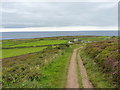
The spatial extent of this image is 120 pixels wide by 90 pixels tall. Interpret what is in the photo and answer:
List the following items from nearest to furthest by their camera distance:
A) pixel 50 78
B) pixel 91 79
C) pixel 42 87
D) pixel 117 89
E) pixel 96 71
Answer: pixel 117 89, pixel 42 87, pixel 91 79, pixel 50 78, pixel 96 71

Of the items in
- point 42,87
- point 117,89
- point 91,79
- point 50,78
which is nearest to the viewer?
point 117,89

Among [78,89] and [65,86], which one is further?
[65,86]

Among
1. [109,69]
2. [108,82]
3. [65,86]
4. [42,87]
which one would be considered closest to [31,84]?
[42,87]

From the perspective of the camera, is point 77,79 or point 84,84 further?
point 77,79

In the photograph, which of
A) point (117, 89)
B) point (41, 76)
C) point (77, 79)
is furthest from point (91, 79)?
point (41, 76)

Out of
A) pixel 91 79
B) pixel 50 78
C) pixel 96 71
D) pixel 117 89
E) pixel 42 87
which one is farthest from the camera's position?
pixel 96 71

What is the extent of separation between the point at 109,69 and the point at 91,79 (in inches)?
128

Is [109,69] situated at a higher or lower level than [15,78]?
higher

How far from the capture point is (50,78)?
1234cm

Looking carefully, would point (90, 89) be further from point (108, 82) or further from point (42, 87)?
point (42, 87)

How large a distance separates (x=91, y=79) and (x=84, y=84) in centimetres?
154

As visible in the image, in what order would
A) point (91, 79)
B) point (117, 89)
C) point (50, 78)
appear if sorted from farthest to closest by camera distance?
point (50, 78), point (91, 79), point (117, 89)

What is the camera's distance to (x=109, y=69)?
13102mm

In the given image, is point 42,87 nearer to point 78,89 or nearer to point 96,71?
point 78,89
